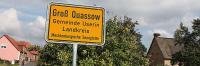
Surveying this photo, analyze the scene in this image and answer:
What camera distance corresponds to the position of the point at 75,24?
21.8 ft

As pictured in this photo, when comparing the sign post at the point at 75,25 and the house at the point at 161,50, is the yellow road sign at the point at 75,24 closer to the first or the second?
the sign post at the point at 75,25

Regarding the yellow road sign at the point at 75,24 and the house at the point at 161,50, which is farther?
the house at the point at 161,50

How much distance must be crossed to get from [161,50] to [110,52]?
57644 millimetres

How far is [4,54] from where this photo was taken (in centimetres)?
10381

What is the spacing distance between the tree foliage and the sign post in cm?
1327

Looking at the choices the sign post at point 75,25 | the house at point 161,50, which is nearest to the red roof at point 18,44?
the house at point 161,50

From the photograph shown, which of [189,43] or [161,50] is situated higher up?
[189,43]

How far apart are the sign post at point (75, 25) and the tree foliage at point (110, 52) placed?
43.5ft

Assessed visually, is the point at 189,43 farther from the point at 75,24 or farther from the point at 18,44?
the point at 18,44

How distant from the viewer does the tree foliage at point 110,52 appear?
2038 cm

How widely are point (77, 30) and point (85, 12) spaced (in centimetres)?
30

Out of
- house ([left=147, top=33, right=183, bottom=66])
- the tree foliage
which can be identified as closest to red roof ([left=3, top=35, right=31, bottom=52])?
house ([left=147, top=33, right=183, bottom=66])

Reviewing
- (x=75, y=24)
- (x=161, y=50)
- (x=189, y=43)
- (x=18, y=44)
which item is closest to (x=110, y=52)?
(x=75, y=24)

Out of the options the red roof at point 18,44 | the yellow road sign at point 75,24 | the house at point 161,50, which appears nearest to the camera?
the yellow road sign at point 75,24
